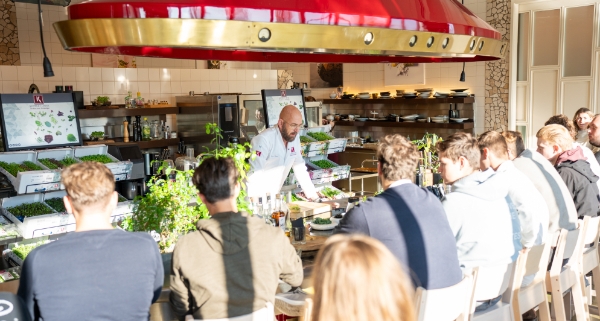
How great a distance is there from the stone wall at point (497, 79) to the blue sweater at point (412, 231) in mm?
6925

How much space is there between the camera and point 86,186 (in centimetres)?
234

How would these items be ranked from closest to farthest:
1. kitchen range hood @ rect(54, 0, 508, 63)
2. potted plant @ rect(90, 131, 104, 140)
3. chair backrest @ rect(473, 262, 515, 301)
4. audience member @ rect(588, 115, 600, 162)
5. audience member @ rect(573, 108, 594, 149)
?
kitchen range hood @ rect(54, 0, 508, 63) < chair backrest @ rect(473, 262, 515, 301) < audience member @ rect(588, 115, 600, 162) < audience member @ rect(573, 108, 594, 149) < potted plant @ rect(90, 131, 104, 140)

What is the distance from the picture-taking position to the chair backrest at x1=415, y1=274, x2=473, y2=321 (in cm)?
239

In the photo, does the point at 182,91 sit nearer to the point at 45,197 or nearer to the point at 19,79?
the point at 19,79

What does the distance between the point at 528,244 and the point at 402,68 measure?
7019 millimetres

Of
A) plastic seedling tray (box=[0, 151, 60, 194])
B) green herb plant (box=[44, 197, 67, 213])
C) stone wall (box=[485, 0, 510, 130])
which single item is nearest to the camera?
plastic seedling tray (box=[0, 151, 60, 194])

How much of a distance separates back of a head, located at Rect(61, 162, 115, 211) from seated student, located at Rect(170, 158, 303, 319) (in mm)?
347

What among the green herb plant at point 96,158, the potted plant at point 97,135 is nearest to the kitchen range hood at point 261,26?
the green herb plant at point 96,158

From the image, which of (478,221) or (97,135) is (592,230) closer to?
(478,221)

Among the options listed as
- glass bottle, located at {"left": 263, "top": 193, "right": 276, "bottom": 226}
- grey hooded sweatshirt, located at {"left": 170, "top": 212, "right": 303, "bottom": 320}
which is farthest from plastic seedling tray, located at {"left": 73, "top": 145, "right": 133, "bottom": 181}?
grey hooded sweatshirt, located at {"left": 170, "top": 212, "right": 303, "bottom": 320}

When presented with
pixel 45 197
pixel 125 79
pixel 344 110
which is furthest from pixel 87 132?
pixel 344 110

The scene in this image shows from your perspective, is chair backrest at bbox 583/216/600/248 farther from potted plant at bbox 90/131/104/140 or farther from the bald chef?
potted plant at bbox 90/131/104/140

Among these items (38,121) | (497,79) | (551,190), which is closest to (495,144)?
(551,190)

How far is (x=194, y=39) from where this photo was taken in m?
2.09
